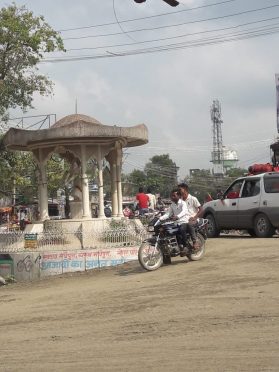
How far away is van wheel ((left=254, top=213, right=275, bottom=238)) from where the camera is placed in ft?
55.6

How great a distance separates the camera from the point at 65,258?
16.5m

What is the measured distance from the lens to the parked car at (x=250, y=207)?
55.4 ft

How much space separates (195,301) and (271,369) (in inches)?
140

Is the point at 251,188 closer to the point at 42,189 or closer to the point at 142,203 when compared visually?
the point at 142,203

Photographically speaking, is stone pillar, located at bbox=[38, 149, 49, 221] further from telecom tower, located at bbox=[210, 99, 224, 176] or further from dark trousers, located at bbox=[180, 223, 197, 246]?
telecom tower, located at bbox=[210, 99, 224, 176]

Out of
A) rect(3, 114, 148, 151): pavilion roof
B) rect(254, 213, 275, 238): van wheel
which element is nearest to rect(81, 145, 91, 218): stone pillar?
rect(3, 114, 148, 151): pavilion roof

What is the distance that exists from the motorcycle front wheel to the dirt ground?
208mm

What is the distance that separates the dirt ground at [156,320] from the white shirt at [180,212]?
104cm

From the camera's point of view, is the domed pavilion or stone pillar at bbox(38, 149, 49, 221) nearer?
the domed pavilion

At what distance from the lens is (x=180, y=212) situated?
13.2 m

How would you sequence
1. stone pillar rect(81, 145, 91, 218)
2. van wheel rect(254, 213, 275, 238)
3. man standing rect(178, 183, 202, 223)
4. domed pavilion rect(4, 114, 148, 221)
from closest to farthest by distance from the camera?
man standing rect(178, 183, 202, 223)
van wheel rect(254, 213, 275, 238)
domed pavilion rect(4, 114, 148, 221)
stone pillar rect(81, 145, 91, 218)

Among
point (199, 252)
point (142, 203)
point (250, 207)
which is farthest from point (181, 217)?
point (142, 203)

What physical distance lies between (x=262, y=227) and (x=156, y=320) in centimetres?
974

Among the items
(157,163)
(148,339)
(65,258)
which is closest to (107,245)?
(65,258)
